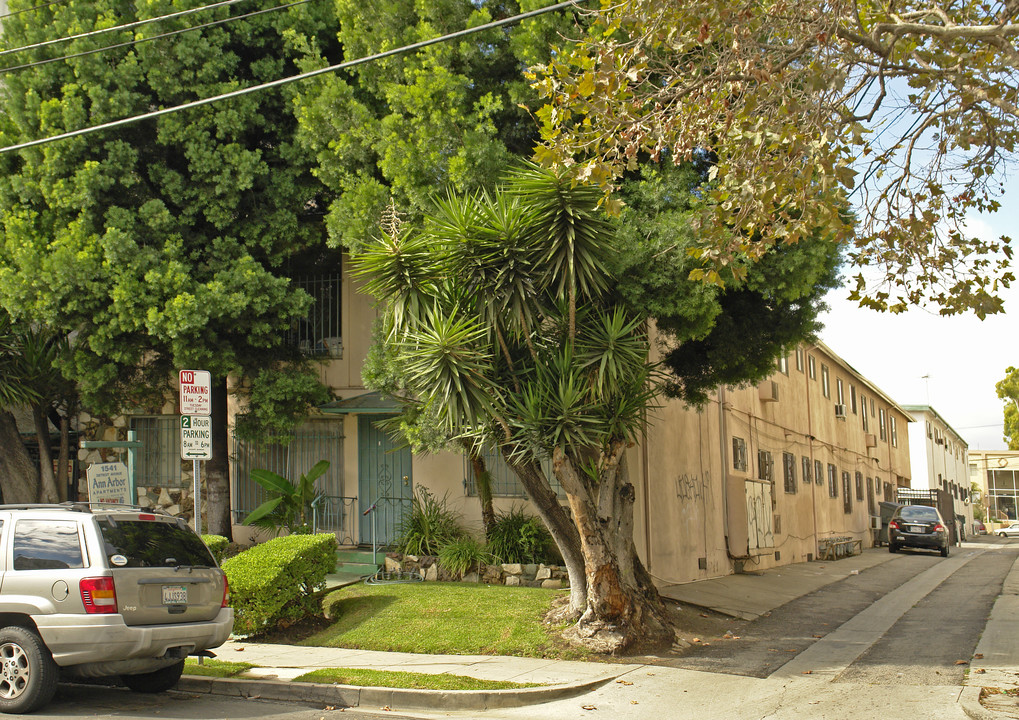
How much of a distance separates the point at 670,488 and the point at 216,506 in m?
7.86

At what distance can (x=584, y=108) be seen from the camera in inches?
303

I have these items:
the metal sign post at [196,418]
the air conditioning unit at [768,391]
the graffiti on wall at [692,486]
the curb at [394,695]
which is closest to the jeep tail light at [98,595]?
the curb at [394,695]

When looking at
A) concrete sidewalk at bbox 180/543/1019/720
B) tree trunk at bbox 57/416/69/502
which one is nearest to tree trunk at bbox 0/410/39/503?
tree trunk at bbox 57/416/69/502

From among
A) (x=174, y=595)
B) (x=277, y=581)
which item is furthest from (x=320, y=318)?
(x=174, y=595)

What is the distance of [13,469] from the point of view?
15.2 m

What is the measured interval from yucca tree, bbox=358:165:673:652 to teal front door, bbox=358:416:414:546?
16.3ft

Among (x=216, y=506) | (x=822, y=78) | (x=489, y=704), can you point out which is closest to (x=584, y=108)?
(x=822, y=78)

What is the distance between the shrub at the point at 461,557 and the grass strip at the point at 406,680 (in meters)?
4.52

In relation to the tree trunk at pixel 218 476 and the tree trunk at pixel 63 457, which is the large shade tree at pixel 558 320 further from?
the tree trunk at pixel 63 457

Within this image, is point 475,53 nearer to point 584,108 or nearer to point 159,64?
Answer: point 584,108

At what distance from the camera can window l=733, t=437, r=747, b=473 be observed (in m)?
19.5

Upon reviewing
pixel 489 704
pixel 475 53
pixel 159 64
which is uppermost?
pixel 159 64

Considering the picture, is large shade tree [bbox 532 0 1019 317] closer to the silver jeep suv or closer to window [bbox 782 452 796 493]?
the silver jeep suv

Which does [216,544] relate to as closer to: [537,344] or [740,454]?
[537,344]
